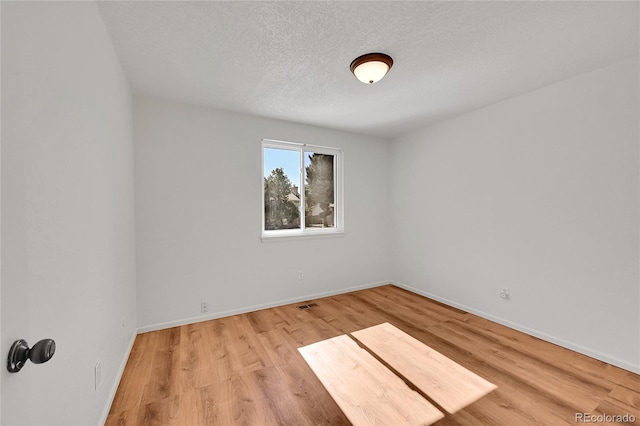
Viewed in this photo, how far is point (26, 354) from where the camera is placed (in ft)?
2.38

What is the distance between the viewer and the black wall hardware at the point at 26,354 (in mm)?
710

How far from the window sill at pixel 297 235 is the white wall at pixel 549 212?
4.73 feet

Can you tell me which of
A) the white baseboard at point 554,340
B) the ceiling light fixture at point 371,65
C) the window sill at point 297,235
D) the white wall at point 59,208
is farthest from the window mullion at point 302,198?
the white wall at point 59,208

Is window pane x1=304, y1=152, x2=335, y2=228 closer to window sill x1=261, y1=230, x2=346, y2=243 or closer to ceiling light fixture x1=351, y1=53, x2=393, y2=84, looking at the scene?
window sill x1=261, y1=230, x2=346, y2=243

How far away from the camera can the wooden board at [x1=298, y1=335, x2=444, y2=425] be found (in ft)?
5.42

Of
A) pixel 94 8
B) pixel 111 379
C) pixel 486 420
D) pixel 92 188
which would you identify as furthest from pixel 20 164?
pixel 486 420

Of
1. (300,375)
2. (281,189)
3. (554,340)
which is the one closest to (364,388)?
(300,375)

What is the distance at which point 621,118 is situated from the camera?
216cm

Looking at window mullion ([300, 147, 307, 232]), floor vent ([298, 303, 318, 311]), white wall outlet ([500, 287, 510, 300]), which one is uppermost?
window mullion ([300, 147, 307, 232])

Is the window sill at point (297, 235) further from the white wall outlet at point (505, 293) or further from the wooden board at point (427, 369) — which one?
the white wall outlet at point (505, 293)

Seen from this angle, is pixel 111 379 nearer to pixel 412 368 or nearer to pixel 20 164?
pixel 20 164

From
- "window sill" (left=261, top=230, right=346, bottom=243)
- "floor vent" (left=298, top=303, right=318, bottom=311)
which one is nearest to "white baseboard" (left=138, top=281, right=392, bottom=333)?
"floor vent" (left=298, top=303, right=318, bottom=311)

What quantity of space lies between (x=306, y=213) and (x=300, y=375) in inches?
91.1

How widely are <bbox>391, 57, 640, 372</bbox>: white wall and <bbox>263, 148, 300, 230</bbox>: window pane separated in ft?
6.59
